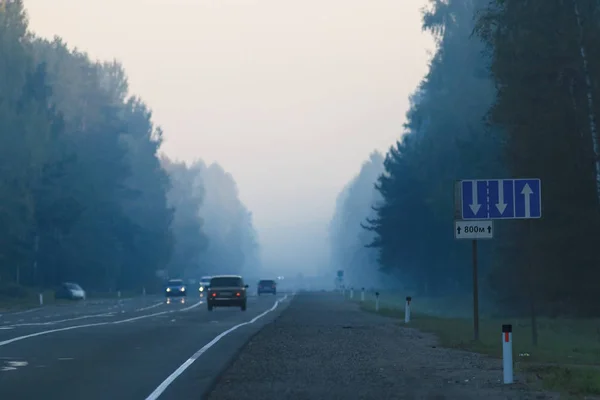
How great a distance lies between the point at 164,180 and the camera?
138 m

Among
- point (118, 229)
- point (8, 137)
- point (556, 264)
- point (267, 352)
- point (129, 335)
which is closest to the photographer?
point (267, 352)

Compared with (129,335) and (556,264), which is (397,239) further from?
(129,335)

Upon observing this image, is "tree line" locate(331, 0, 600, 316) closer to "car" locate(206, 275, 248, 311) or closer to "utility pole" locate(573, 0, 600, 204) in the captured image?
"utility pole" locate(573, 0, 600, 204)

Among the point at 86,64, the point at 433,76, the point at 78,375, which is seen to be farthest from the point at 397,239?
the point at 78,375

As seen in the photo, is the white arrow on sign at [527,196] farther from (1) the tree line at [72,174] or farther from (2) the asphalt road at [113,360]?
(1) the tree line at [72,174]

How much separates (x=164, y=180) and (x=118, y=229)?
25.5 meters

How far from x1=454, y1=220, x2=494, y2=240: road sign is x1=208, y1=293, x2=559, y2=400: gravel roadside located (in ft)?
8.61

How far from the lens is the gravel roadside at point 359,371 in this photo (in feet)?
54.4

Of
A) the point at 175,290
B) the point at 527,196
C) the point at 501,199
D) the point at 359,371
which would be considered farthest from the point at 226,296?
the point at 175,290

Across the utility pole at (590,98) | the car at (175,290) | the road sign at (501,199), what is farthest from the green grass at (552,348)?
the car at (175,290)

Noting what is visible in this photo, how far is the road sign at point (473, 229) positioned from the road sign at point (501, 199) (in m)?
0.20

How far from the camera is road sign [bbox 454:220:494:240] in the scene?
Answer: 27078 millimetres

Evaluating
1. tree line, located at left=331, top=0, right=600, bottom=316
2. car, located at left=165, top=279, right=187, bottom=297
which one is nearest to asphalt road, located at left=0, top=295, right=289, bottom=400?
tree line, located at left=331, top=0, right=600, bottom=316

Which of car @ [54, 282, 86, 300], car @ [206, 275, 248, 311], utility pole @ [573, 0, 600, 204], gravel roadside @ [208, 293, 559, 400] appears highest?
utility pole @ [573, 0, 600, 204]
